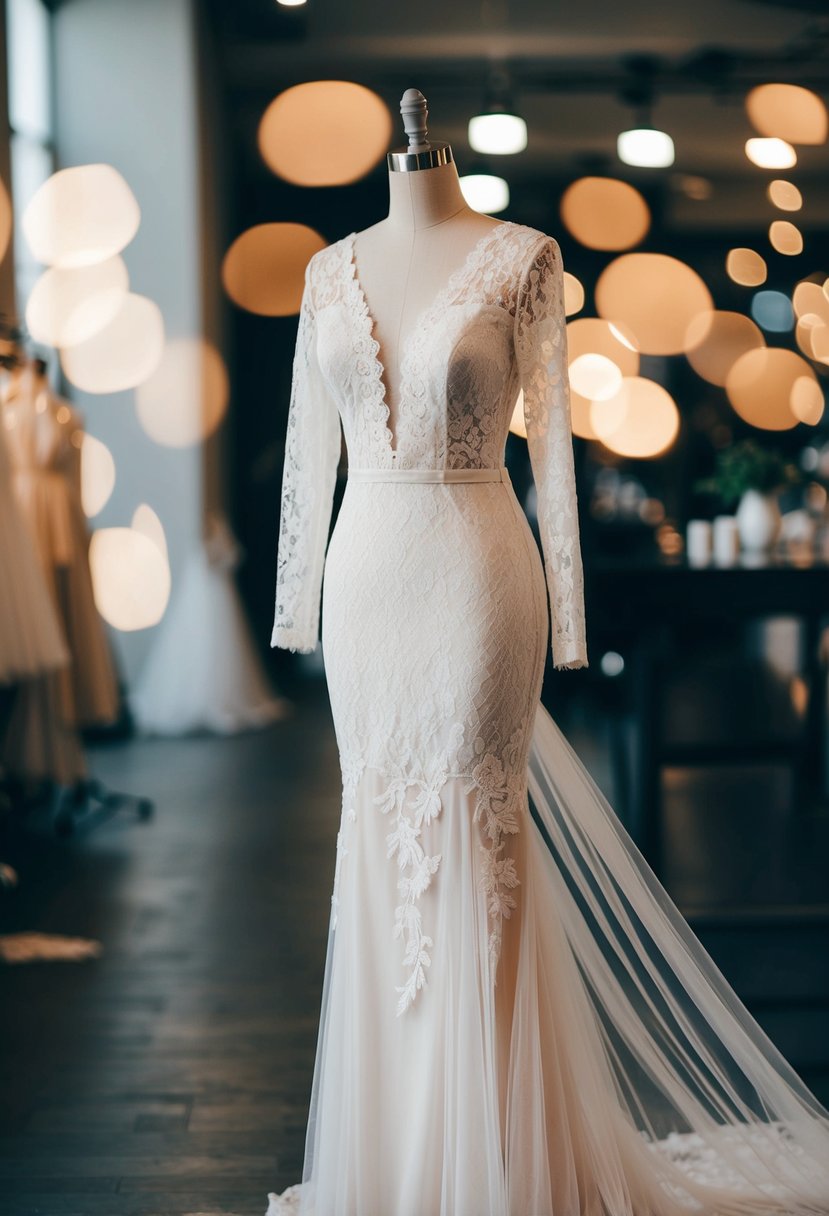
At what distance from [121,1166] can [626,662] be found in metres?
4.88

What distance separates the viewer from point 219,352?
9.19m

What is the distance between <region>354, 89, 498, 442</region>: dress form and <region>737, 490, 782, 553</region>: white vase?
3.27 meters

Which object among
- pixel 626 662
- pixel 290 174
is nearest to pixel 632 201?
pixel 290 174

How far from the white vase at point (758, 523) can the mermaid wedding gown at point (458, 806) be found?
3.18m

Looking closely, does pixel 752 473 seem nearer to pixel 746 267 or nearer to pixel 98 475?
pixel 98 475

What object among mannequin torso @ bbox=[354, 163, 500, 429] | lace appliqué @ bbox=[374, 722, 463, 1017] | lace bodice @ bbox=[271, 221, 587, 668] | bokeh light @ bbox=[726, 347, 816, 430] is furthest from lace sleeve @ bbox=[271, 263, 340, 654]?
bokeh light @ bbox=[726, 347, 816, 430]

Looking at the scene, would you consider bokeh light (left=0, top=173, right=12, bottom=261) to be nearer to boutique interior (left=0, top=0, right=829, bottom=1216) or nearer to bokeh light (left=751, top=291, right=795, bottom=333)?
boutique interior (left=0, top=0, right=829, bottom=1216)

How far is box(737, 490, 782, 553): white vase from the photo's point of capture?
5148mm

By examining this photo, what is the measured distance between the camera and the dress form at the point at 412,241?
208 centimetres

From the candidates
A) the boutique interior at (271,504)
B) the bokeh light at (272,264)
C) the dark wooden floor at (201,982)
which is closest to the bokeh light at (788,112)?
the boutique interior at (271,504)

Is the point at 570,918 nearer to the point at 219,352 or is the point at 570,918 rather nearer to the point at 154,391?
the point at 154,391

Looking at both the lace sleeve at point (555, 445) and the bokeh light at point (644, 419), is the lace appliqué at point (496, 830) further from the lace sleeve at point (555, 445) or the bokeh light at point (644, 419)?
the bokeh light at point (644, 419)

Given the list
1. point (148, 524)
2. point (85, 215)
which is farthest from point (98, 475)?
point (85, 215)

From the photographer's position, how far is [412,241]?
6.93 feet
